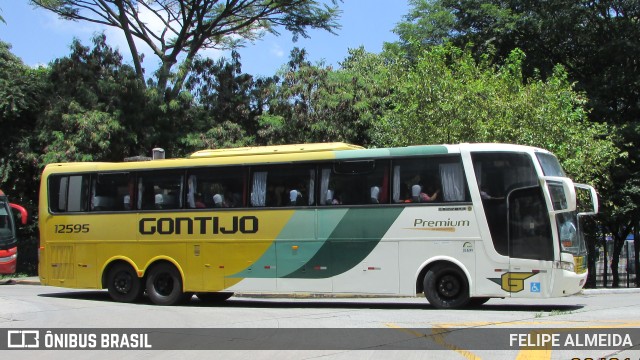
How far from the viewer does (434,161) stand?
1318cm

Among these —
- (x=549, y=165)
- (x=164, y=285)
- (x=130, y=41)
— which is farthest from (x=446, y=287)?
(x=130, y=41)

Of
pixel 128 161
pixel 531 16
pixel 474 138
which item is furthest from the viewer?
pixel 531 16

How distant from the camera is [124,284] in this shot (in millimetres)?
15867

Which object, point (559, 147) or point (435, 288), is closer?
point (435, 288)

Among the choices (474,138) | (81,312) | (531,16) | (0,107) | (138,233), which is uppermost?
(531,16)

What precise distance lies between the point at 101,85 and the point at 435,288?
57.0ft

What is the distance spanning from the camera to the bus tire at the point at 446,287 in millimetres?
12992

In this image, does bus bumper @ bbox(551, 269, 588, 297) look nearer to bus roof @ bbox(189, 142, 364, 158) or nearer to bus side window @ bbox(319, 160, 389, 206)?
bus side window @ bbox(319, 160, 389, 206)

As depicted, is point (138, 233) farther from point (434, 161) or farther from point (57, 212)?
point (434, 161)

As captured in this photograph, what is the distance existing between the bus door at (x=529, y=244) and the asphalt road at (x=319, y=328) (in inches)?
20.8

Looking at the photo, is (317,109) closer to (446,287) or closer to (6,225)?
(6,225)

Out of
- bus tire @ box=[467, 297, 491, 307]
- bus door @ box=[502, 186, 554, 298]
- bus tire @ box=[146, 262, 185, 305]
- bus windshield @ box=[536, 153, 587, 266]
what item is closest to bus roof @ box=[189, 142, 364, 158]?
bus tire @ box=[146, 262, 185, 305]

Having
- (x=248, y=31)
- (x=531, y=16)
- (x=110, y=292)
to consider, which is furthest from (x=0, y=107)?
(x=531, y=16)

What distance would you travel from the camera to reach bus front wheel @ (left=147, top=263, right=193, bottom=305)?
49.9 ft
